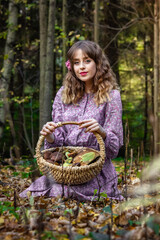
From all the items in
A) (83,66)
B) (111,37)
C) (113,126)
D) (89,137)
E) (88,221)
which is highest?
(111,37)

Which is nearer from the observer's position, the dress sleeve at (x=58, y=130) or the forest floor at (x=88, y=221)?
the forest floor at (x=88, y=221)

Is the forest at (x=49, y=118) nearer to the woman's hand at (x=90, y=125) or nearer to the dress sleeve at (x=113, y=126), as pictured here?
the dress sleeve at (x=113, y=126)

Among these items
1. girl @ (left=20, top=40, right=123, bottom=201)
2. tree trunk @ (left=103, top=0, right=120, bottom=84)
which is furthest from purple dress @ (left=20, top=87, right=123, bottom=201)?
tree trunk @ (left=103, top=0, right=120, bottom=84)

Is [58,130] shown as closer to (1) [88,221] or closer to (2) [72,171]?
(2) [72,171]

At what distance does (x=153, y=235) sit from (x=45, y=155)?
5.16 feet

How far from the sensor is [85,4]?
9219 millimetres

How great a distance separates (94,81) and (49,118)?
6.47 feet

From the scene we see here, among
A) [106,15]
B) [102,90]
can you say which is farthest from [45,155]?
[106,15]

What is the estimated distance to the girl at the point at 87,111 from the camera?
2.96m

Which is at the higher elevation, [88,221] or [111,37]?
[111,37]

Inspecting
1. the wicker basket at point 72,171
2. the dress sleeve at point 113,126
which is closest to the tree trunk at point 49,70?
the dress sleeve at point 113,126

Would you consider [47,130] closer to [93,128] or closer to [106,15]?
[93,128]

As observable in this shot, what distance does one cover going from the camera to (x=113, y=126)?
3.04 metres

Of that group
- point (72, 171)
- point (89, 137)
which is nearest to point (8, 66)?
point (89, 137)
